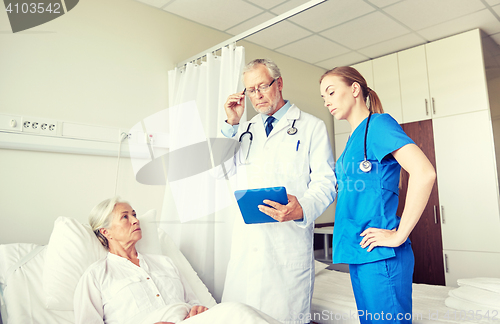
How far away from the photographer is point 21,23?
1.95 m

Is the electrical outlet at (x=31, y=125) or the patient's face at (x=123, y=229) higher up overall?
the electrical outlet at (x=31, y=125)

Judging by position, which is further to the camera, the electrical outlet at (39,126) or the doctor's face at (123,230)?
the electrical outlet at (39,126)

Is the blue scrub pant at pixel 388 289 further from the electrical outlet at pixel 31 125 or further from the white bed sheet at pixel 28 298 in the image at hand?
the electrical outlet at pixel 31 125

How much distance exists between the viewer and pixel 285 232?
1.42 meters

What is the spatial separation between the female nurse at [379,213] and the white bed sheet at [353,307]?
645 mm

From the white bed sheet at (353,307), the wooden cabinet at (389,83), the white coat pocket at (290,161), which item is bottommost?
the white bed sheet at (353,307)

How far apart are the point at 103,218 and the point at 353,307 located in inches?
49.8

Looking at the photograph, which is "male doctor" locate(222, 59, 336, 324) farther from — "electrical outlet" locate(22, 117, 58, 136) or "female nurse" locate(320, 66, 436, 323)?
"electrical outlet" locate(22, 117, 58, 136)

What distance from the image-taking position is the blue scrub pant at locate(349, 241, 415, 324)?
3.29 feet

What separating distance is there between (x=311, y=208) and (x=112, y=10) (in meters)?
1.91

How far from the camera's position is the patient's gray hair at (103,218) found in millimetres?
1650

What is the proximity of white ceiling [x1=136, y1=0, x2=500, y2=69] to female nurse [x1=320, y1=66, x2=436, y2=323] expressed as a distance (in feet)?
5.41

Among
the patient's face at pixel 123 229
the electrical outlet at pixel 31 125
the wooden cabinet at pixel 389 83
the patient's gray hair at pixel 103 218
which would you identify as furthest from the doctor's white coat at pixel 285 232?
the wooden cabinet at pixel 389 83

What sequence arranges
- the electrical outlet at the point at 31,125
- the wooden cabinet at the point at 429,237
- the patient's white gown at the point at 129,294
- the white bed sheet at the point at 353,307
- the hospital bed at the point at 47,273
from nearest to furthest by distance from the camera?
the patient's white gown at the point at 129,294 < the hospital bed at the point at 47,273 < the white bed sheet at the point at 353,307 < the electrical outlet at the point at 31,125 < the wooden cabinet at the point at 429,237
